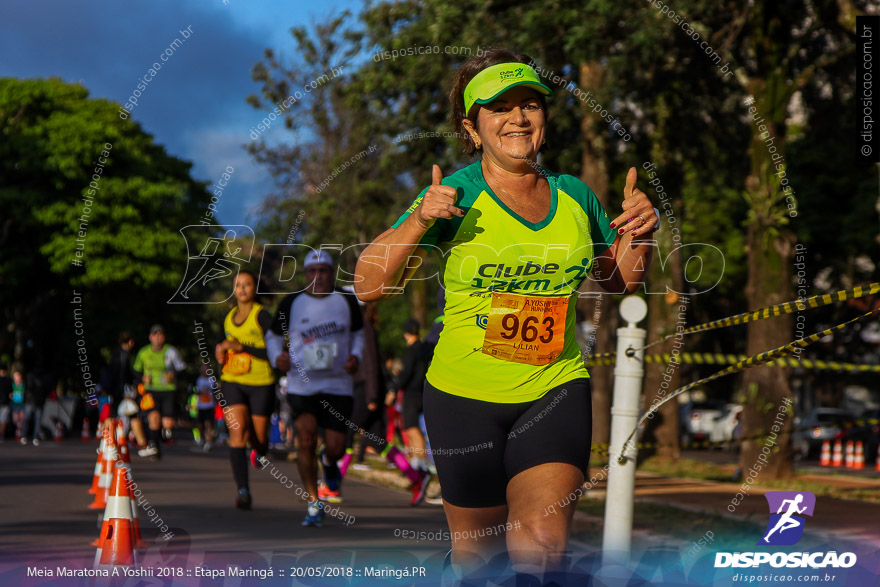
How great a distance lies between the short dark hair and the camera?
413 centimetres

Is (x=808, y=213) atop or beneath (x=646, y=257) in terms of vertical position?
atop

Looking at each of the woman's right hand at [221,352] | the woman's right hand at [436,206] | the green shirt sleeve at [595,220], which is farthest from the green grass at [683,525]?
the woman's right hand at [436,206]

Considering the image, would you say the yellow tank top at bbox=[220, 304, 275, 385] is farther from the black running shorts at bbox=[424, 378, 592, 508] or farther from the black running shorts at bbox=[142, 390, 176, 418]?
the black running shorts at bbox=[142, 390, 176, 418]

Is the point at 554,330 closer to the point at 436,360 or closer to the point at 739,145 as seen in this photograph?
the point at 436,360

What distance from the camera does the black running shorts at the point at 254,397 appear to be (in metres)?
10.1

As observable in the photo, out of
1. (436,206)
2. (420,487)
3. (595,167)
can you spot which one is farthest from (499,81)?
(595,167)

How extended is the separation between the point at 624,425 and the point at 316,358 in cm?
311

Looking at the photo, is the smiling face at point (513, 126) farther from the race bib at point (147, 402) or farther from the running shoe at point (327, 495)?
the race bib at point (147, 402)

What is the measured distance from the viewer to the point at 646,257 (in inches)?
162

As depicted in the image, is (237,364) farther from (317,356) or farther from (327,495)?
(327,495)

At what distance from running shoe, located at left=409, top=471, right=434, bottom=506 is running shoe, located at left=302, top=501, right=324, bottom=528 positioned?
2.40 meters

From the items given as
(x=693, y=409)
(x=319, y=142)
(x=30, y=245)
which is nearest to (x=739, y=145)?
(x=319, y=142)

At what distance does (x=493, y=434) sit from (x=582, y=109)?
12.8 metres

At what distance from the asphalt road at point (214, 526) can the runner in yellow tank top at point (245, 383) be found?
50 cm
